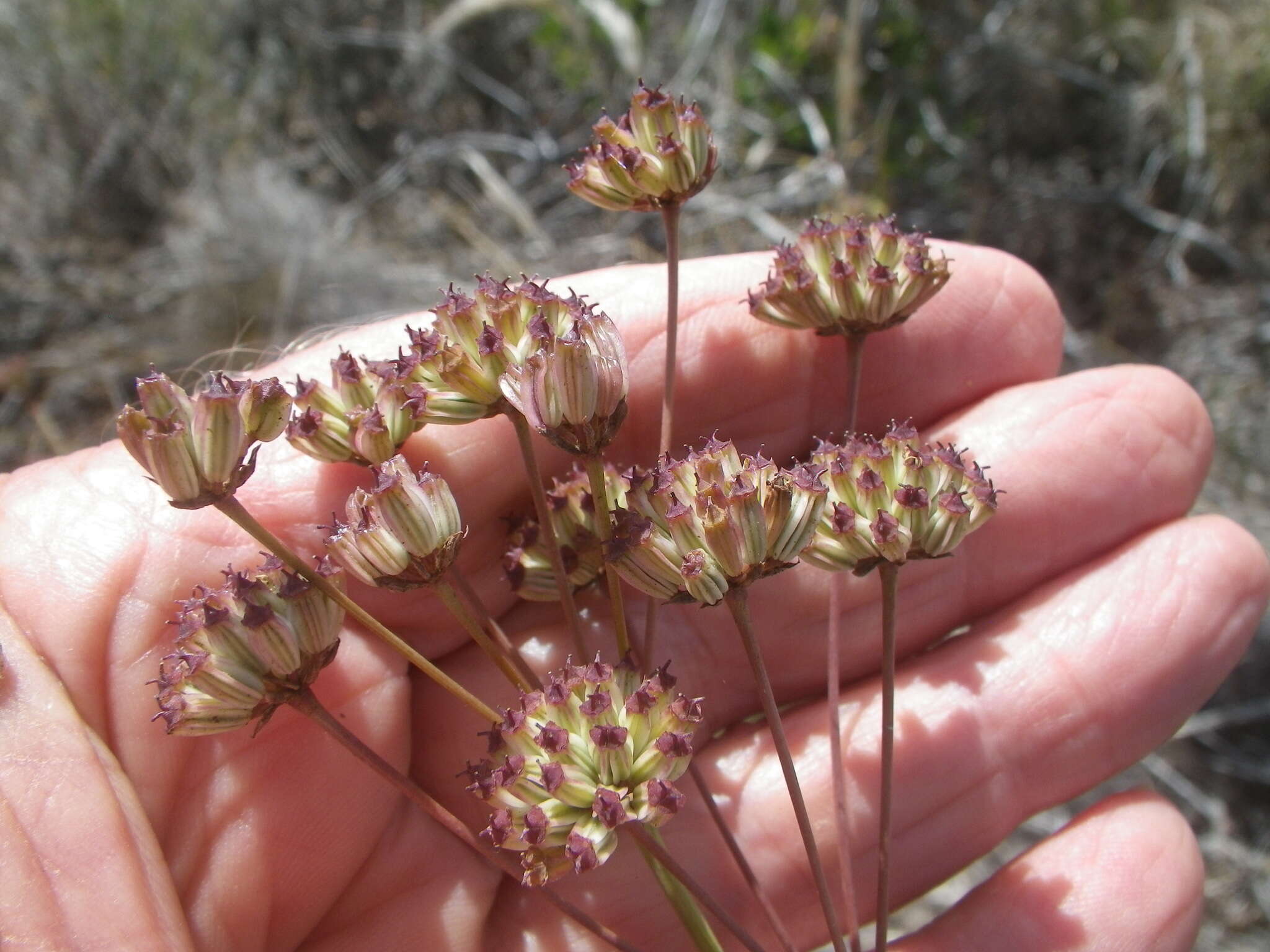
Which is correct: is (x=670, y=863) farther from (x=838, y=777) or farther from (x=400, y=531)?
(x=400, y=531)

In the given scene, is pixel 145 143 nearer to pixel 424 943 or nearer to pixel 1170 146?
pixel 424 943

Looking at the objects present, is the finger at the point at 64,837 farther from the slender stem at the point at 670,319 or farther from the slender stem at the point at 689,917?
the slender stem at the point at 670,319

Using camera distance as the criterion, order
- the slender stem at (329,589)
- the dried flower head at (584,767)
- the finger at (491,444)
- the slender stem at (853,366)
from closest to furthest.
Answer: the dried flower head at (584,767) < the slender stem at (329,589) < the finger at (491,444) < the slender stem at (853,366)

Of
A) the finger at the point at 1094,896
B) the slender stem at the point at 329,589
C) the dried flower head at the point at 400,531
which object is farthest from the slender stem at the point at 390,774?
the finger at the point at 1094,896

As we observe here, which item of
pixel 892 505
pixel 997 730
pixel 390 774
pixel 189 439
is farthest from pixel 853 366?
pixel 189 439

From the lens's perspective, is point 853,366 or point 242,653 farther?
point 853,366

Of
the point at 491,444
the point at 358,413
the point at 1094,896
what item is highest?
the point at 358,413
